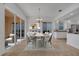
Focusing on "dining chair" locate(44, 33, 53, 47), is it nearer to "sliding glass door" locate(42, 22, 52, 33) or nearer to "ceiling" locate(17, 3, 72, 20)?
"ceiling" locate(17, 3, 72, 20)

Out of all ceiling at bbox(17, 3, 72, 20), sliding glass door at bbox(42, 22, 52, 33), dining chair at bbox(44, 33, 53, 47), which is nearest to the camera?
ceiling at bbox(17, 3, 72, 20)

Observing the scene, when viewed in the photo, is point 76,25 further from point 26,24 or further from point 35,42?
point 26,24

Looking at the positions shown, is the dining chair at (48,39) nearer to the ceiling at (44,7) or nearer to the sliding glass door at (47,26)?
the ceiling at (44,7)

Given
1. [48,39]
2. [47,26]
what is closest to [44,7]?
[48,39]

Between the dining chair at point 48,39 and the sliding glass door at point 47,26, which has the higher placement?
the sliding glass door at point 47,26

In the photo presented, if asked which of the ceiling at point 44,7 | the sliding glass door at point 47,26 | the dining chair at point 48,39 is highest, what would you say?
the ceiling at point 44,7

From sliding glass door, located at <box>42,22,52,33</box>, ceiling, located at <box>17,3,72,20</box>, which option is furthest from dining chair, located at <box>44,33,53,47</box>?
sliding glass door, located at <box>42,22,52,33</box>

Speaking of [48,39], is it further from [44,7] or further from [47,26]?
[47,26]

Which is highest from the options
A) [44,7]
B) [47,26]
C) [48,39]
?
[44,7]

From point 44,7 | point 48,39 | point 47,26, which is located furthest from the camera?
point 47,26

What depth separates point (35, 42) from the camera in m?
8.35

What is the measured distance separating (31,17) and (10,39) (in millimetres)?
8099

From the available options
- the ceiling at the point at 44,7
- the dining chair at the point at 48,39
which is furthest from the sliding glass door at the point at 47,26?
the dining chair at the point at 48,39

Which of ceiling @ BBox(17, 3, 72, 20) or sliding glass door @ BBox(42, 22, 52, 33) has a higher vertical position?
ceiling @ BBox(17, 3, 72, 20)
